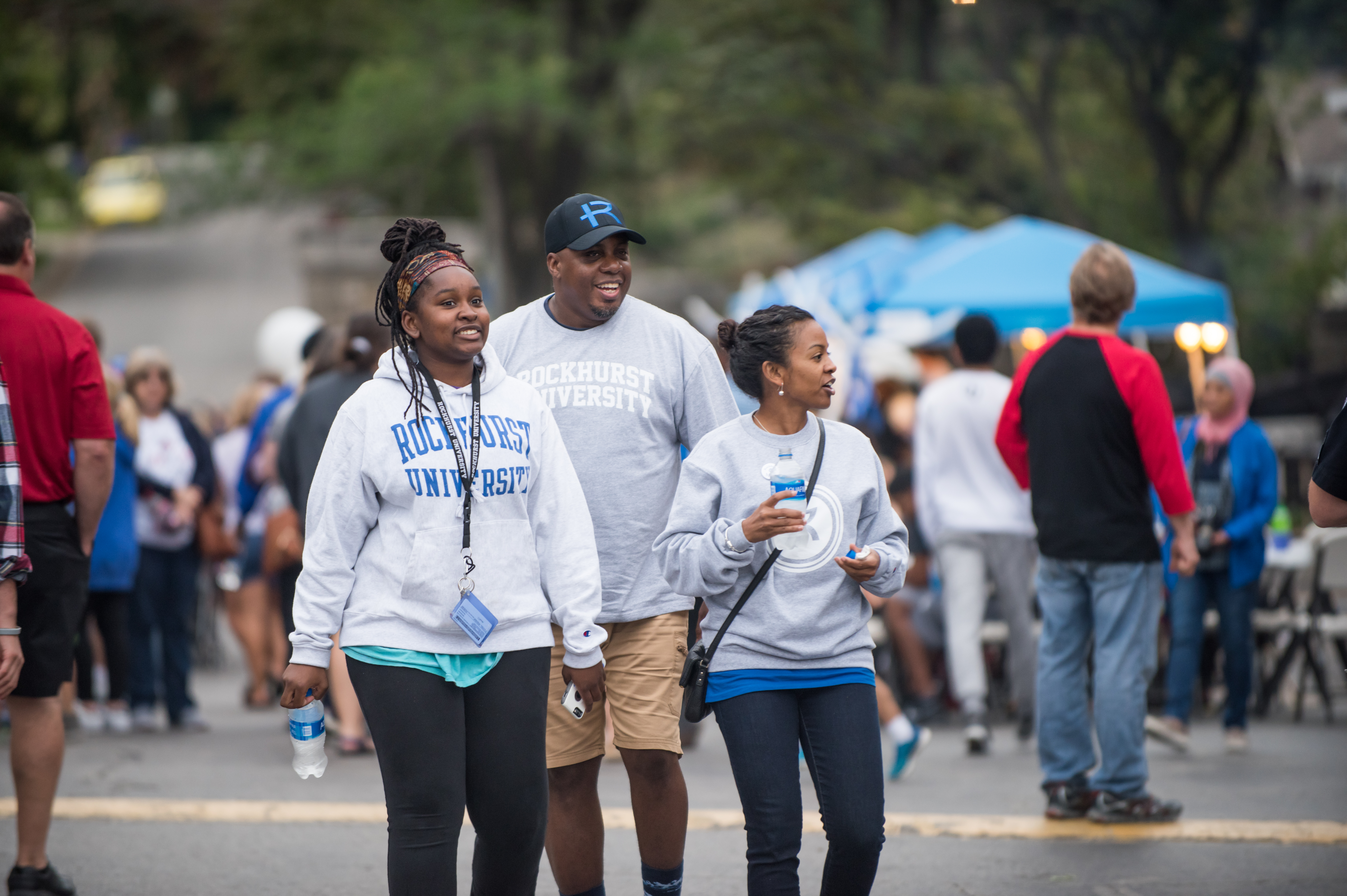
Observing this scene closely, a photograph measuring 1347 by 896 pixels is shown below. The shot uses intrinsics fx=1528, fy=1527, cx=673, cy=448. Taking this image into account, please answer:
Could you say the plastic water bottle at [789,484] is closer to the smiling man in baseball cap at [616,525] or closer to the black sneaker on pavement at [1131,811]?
the smiling man in baseball cap at [616,525]

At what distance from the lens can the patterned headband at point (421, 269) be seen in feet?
12.5

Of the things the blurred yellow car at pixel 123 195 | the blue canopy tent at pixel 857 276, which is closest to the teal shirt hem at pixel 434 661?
the blue canopy tent at pixel 857 276

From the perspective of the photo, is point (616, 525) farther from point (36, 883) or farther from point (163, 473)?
point (163, 473)

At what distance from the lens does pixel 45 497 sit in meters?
4.97

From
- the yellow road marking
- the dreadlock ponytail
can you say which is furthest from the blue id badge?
the yellow road marking

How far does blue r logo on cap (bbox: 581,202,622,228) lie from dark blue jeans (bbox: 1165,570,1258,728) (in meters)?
4.78

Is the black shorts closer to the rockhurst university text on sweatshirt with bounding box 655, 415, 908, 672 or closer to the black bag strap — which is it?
the rockhurst university text on sweatshirt with bounding box 655, 415, 908, 672

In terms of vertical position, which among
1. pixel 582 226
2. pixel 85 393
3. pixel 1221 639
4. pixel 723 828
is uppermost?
pixel 582 226

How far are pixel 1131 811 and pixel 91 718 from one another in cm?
585

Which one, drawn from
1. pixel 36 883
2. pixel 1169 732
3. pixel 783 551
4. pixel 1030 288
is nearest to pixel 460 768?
pixel 783 551

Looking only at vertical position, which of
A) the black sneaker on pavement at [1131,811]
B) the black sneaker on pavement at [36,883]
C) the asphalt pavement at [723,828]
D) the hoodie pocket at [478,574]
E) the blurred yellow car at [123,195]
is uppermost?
the blurred yellow car at [123,195]

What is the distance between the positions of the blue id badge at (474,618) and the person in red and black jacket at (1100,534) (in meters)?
3.14

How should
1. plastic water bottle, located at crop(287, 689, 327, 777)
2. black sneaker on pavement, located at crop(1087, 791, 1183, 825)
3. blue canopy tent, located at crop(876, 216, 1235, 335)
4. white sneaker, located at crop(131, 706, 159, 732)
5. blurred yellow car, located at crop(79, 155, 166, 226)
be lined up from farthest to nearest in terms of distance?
blurred yellow car, located at crop(79, 155, 166, 226) < blue canopy tent, located at crop(876, 216, 1235, 335) < white sneaker, located at crop(131, 706, 159, 732) < black sneaker on pavement, located at crop(1087, 791, 1183, 825) < plastic water bottle, located at crop(287, 689, 327, 777)

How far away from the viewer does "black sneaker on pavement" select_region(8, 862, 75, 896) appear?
487cm
